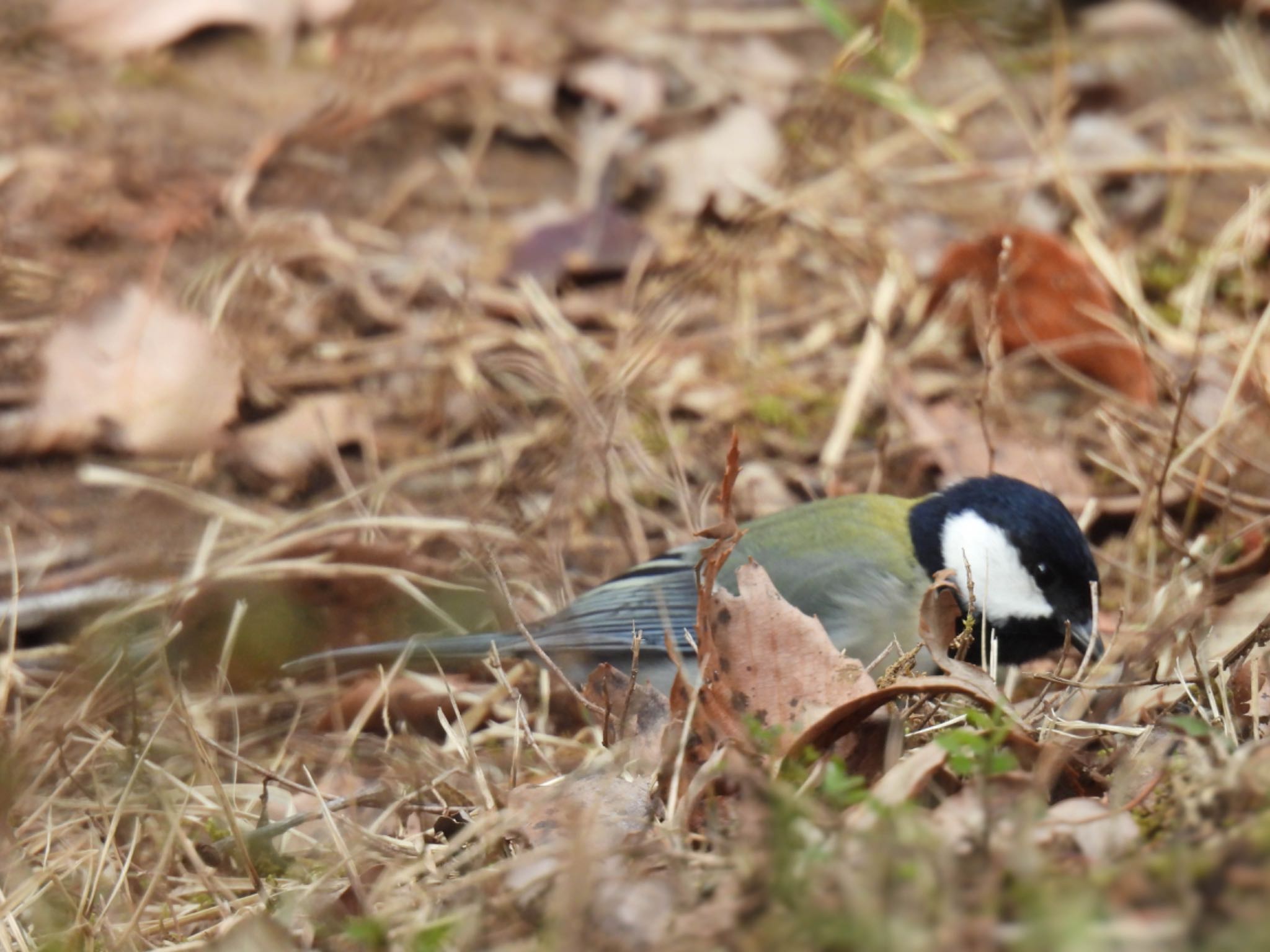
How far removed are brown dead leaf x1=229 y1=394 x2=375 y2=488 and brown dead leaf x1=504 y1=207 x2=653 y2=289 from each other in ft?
2.25

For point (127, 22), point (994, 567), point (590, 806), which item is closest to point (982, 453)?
point (994, 567)

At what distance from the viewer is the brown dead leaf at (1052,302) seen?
317 cm

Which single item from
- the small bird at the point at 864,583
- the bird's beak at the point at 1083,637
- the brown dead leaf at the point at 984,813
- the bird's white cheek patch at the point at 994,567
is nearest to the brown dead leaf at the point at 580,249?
the small bird at the point at 864,583

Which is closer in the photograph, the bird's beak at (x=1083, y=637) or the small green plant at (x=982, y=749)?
the small green plant at (x=982, y=749)

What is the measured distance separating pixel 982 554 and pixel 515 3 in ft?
10.1

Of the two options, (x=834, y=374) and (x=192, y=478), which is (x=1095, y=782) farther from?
(x=192, y=478)

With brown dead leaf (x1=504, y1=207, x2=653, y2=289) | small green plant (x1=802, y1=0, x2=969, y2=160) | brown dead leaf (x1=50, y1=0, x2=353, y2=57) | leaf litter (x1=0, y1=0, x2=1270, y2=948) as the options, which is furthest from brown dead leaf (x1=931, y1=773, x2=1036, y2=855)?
brown dead leaf (x1=50, y1=0, x2=353, y2=57)

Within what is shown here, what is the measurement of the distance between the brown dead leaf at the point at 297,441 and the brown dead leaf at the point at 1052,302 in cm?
148

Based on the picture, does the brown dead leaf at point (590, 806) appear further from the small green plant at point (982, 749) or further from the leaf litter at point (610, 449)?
the small green plant at point (982, 749)

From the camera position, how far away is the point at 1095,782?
68.3 inches

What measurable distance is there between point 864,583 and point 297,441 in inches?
53.1

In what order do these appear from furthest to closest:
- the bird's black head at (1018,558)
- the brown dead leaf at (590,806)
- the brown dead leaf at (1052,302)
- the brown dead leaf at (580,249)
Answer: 1. the brown dead leaf at (580,249)
2. the brown dead leaf at (1052,302)
3. the bird's black head at (1018,558)
4. the brown dead leaf at (590,806)

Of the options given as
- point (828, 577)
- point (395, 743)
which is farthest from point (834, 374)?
point (395, 743)

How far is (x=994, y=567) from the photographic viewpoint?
2.53m
